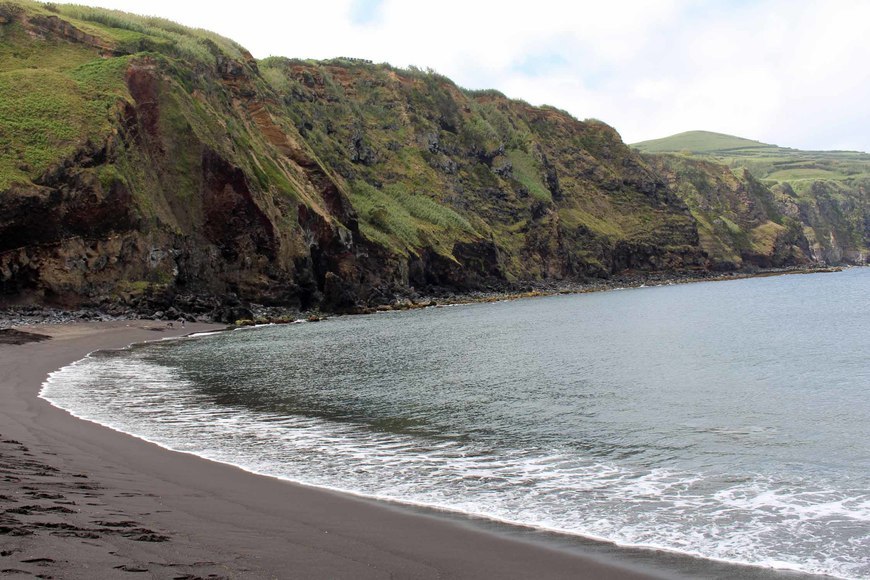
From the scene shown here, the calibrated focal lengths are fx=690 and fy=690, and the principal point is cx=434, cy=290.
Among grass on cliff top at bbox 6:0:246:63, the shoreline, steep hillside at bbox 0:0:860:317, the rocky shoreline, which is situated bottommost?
the shoreline

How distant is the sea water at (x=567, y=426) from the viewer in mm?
9328

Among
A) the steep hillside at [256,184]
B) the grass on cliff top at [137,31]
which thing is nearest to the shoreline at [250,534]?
the steep hillside at [256,184]

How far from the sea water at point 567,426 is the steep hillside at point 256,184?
712 inches

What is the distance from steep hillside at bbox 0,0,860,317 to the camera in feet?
160

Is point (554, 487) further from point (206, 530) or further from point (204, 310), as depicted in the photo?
point (204, 310)

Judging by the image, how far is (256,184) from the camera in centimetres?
6306

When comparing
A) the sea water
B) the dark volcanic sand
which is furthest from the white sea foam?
the dark volcanic sand


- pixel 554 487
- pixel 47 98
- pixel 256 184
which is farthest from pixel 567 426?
pixel 47 98

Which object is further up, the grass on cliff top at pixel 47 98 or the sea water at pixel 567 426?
the grass on cliff top at pixel 47 98

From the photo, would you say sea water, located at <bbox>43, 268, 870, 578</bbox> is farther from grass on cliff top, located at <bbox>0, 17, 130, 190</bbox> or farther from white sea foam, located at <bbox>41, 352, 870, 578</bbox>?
grass on cliff top, located at <bbox>0, 17, 130, 190</bbox>

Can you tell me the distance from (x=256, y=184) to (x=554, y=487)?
186 ft

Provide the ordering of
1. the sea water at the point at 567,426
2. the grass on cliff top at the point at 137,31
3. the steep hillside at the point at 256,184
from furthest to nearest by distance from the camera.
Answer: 1. the grass on cliff top at the point at 137,31
2. the steep hillside at the point at 256,184
3. the sea water at the point at 567,426

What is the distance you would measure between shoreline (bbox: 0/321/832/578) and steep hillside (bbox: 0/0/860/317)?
40.6 m

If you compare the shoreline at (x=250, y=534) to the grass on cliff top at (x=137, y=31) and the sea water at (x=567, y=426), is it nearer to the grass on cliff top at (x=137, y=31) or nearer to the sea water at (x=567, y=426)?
the sea water at (x=567, y=426)
